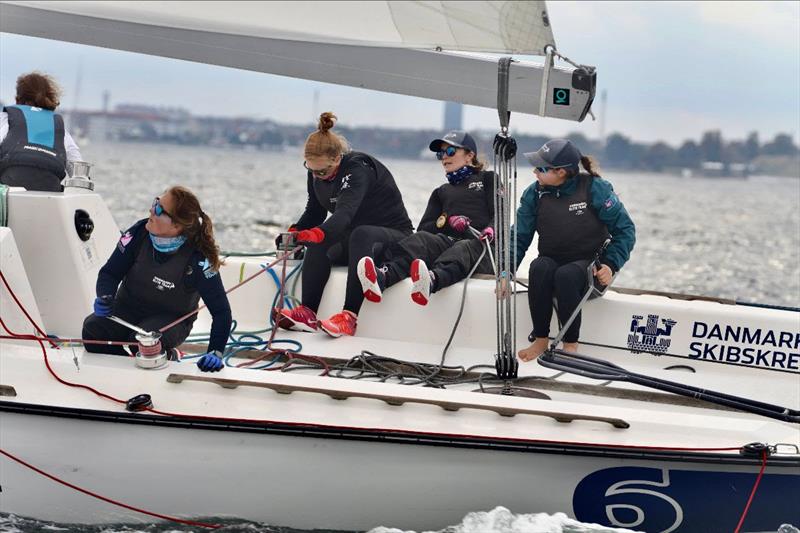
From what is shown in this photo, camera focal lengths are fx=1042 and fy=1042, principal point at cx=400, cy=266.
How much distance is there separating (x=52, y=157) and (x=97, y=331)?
1.37 m

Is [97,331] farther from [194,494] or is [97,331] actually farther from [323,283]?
[323,283]

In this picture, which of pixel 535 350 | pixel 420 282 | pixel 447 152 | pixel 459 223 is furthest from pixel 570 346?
pixel 447 152

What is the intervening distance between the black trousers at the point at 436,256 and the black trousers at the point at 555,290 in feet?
1.47

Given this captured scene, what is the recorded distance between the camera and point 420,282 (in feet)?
17.1

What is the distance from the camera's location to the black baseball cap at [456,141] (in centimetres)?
564

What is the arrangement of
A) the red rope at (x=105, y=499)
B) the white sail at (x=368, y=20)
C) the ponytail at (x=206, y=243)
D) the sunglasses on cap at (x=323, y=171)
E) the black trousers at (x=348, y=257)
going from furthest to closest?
the black trousers at (x=348, y=257) → the sunglasses on cap at (x=323, y=171) → the ponytail at (x=206, y=243) → the red rope at (x=105, y=499) → the white sail at (x=368, y=20)

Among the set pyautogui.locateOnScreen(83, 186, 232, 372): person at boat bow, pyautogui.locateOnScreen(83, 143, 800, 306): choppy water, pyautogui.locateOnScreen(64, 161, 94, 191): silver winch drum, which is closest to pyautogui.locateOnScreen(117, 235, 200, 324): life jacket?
pyautogui.locateOnScreen(83, 186, 232, 372): person at boat bow

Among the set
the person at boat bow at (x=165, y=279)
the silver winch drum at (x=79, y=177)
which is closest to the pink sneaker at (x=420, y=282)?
the person at boat bow at (x=165, y=279)

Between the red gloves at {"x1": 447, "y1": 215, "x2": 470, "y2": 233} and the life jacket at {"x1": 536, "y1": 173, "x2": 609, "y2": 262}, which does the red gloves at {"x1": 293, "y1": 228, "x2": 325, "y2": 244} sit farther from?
the life jacket at {"x1": 536, "y1": 173, "x2": 609, "y2": 262}

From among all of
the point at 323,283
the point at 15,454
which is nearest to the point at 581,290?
the point at 323,283

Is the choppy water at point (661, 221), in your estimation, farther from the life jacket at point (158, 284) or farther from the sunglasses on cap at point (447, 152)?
the life jacket at point (158, 284)

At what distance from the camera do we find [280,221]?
1942cm

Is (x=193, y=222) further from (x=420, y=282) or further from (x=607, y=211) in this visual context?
(x=607, y=211)

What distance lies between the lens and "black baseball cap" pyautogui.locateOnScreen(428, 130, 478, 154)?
18.5 ft
